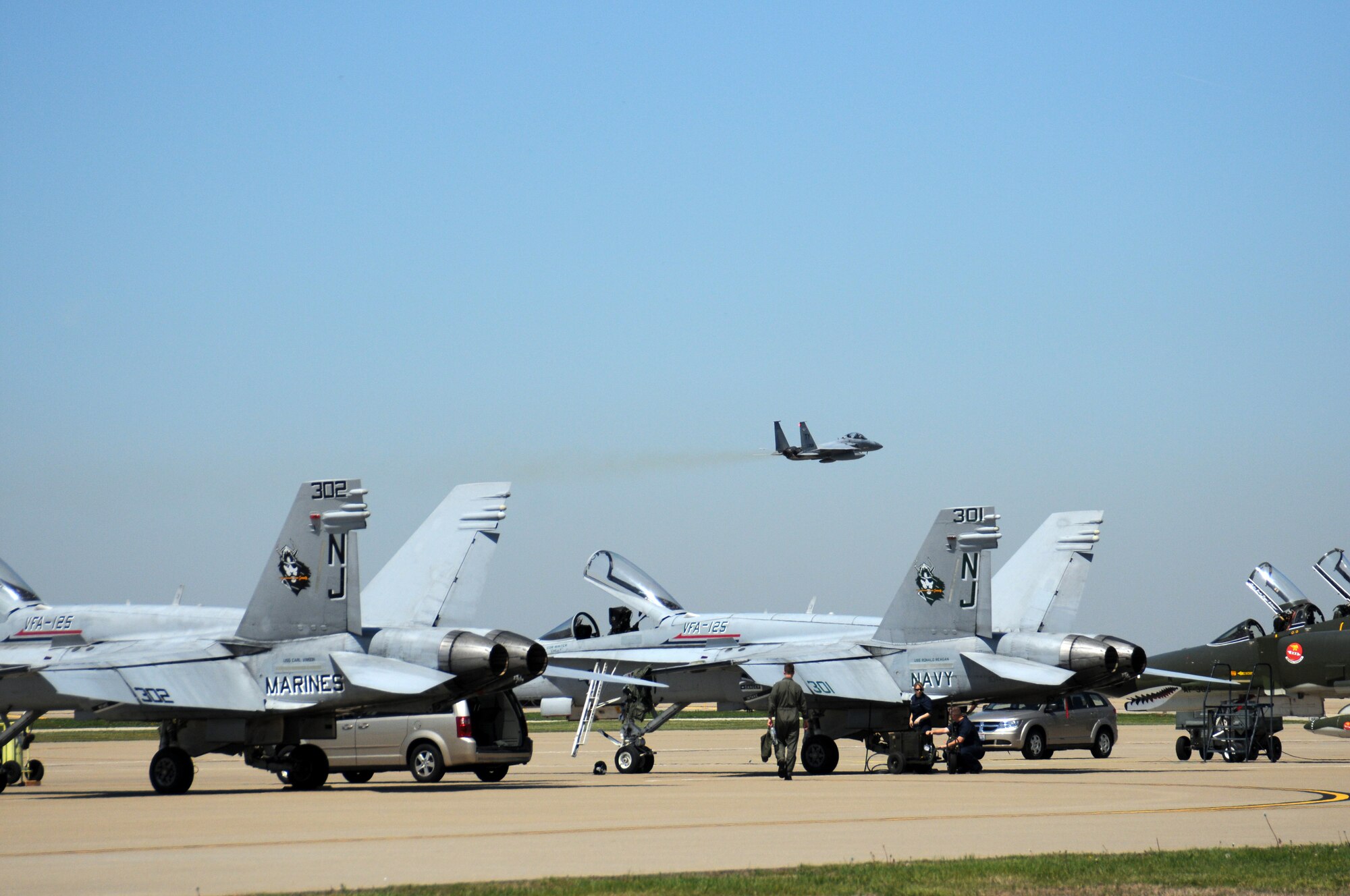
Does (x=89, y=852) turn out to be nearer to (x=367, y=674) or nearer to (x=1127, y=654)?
(x=367, y=674)

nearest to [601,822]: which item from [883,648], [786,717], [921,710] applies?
[786,717]

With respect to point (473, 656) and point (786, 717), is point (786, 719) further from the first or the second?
point (473, 656)

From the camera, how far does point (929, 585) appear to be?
74.9ft

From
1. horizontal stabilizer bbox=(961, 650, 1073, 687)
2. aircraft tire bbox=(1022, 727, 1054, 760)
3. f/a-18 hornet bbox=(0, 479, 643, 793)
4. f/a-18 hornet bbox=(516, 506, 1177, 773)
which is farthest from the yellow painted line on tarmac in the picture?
aircraft tire bbox=(1022, 727, 1054, 760)

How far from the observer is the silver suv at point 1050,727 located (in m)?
28.1

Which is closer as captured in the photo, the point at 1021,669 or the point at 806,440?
the point at 1021,669

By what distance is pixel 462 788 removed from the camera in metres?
18.3

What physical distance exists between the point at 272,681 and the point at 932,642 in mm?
10001

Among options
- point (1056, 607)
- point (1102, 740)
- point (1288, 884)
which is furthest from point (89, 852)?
point (1102, 740)

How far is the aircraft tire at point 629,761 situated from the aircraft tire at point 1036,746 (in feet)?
28.1

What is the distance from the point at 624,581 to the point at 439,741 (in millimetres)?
7874

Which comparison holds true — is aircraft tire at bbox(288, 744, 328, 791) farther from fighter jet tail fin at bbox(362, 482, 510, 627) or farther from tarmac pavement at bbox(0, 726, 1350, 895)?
fighter jet tail fin at bbox(362, 482, 510, 627)

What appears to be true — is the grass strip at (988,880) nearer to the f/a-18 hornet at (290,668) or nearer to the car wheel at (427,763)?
the f/a-18 hornet at (290,668)

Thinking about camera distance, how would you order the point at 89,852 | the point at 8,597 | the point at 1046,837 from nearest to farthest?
the point at 89,852 < the point at 1046,837 < the point at 8,597
